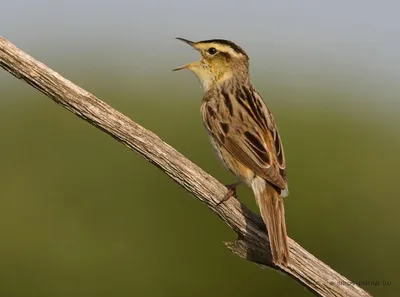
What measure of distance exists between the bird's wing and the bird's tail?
79mm

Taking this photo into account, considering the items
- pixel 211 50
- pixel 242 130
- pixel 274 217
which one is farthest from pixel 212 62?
pixel 274 217

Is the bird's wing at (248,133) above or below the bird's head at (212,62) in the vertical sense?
below

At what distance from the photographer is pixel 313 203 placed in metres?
13.2

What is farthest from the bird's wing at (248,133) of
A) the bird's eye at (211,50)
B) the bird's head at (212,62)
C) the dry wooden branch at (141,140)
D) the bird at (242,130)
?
the dry wooden branch at (141,140)

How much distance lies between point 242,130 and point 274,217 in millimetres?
828

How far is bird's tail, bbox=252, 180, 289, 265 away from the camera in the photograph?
21.5 feet

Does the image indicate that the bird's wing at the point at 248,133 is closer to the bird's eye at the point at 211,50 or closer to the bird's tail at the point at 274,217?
the bird's tail at the point at 274,217

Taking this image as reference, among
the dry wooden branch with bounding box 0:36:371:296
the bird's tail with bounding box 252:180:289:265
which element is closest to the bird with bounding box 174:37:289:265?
the bird's tail with bounding box 252:180:289:265

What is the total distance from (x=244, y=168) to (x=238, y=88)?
995mm

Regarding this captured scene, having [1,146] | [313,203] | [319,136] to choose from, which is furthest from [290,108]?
[1,146]

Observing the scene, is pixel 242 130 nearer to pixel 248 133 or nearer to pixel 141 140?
pixel 248 133

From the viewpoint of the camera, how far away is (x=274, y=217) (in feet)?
22.5

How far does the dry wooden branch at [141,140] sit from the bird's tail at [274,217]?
9 cm

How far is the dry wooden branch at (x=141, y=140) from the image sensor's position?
6.50m
